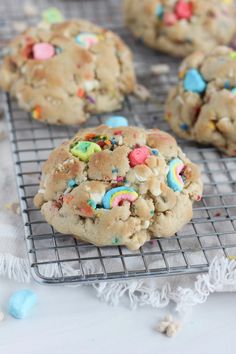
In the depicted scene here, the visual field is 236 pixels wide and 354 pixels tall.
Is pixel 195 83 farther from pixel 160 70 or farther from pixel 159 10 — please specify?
pixel 159 10

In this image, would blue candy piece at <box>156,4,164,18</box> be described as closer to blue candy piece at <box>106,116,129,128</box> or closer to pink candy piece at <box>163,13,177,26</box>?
pink candy piece at <box>163,13,177,26</box>

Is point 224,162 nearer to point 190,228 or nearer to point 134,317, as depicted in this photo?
point 190,228

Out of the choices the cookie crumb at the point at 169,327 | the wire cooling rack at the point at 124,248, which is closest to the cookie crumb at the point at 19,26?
the wire cooling rack at the point at 124,248

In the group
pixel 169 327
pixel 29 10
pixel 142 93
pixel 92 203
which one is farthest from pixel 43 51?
pixel 169 327

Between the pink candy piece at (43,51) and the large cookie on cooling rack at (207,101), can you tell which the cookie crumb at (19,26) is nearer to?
the pink candy piece at (43,51)

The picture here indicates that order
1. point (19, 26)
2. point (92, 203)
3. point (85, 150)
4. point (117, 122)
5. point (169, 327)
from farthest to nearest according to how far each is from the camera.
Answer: point (19, 26)
point (117, 122)
point (85, 150)
point (92, 203)
point (169, 327)

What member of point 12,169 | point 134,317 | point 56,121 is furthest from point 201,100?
point 134,317

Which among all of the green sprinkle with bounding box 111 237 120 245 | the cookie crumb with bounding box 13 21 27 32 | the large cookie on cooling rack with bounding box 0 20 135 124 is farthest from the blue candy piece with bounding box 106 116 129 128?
the cookie crumb with bounding box 13 21 27 32
